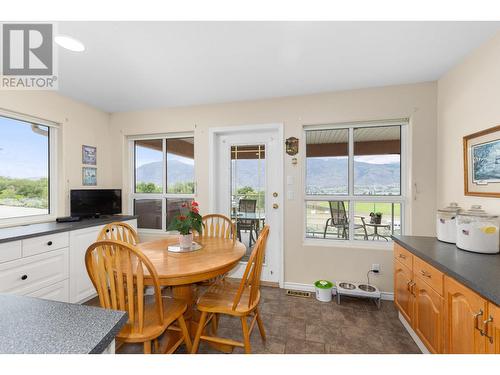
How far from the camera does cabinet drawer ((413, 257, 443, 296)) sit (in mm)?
1413

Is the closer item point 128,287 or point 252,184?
point 128,287

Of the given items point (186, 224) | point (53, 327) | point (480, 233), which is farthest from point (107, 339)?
point (480, 233)

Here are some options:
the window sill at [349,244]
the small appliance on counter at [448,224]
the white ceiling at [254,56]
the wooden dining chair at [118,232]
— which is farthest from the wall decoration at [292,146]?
the wooden dining chair at [118,232]

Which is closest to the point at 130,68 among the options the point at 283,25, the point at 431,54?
the point at 283,25

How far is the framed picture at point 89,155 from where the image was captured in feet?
9.82

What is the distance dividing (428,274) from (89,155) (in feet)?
13.0

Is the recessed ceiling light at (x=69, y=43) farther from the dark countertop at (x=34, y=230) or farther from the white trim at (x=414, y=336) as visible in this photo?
the white trim at (x=414, y=336)

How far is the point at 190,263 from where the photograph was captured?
1.57 m

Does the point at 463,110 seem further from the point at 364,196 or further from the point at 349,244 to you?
the point at 349,244

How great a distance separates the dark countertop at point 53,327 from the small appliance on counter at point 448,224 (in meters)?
2.33

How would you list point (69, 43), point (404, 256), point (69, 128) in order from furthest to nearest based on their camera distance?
point (69, 128) → point (404, 256) → point (69, 43)
